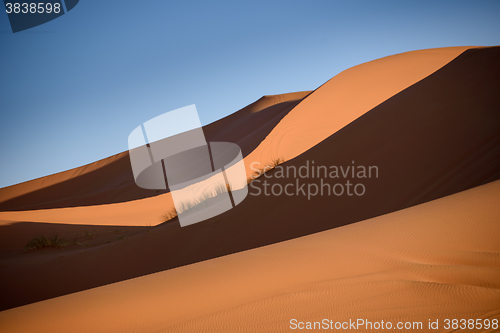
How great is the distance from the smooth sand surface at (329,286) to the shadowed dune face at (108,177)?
23.4m

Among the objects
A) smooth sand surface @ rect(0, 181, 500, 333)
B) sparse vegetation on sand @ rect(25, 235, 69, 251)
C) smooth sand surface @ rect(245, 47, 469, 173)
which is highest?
smooth sand surface @ rect(245, 47, 469, 173)

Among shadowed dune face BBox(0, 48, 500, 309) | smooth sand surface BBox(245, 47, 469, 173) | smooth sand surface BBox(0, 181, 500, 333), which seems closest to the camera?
smooth sand surface BBox(0, 181, 500, 333)

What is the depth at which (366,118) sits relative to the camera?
40.6ft

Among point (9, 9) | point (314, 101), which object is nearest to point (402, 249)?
point (9, 9)

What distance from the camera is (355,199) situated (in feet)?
26.6

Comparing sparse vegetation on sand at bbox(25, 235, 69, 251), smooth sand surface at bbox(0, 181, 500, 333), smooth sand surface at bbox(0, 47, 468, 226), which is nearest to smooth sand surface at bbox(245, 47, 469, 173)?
smooth sand surface at bbox(0, 47, 468, 226)

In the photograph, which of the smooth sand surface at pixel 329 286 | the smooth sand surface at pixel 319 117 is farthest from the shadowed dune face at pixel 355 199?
the smooth sand surface at pixel 319 117

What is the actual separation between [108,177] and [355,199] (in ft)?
147

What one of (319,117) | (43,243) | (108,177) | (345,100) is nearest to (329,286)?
(43,243)

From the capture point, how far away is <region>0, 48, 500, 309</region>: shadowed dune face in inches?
289

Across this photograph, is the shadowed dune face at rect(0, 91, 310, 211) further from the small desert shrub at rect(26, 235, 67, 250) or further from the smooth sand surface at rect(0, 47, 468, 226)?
the small desert shrub at rect(26, 235, 67, 250)

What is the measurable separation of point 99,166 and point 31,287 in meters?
50.5

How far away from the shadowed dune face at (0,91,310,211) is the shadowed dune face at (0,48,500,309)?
18.2 metres

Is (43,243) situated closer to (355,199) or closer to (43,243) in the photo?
(43,243)
